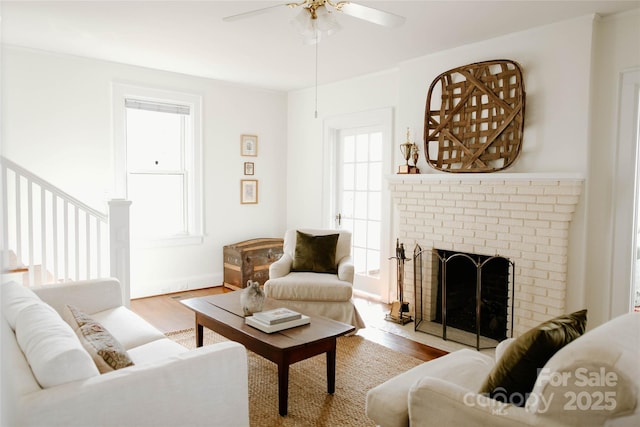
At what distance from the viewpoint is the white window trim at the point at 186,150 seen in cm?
478

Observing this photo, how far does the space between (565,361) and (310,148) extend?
4.77 metres

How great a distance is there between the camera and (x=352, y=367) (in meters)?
3.21

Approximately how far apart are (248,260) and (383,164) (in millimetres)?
1932

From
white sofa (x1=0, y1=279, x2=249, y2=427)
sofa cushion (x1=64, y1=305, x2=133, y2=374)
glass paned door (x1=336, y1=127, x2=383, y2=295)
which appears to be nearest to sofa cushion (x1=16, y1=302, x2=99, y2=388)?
white sofa (x1=0, y1=279, x2=249, y2=427)

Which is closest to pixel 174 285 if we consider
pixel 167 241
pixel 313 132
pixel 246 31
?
pixel 167 241

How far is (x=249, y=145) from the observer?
5.88 metres

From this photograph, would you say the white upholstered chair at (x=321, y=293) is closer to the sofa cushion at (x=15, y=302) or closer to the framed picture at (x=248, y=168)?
the sofa cushion at (x=15, y=302)

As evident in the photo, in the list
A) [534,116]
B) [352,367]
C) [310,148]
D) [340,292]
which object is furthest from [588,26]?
[310,148]

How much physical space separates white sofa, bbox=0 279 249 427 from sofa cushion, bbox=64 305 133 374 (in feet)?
0.37

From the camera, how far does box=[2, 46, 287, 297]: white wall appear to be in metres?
4.27

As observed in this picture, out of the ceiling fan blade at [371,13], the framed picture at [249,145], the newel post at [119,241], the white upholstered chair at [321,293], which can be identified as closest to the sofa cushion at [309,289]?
the white upholstered chair at [321,293]

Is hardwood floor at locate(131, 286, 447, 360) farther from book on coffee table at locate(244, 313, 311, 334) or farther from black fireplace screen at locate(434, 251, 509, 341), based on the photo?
book on coffee table at locate(244, 313, 311, 334)

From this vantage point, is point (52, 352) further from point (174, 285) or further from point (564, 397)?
point (174, 285)

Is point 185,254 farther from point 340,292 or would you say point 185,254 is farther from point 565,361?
point 565,361
